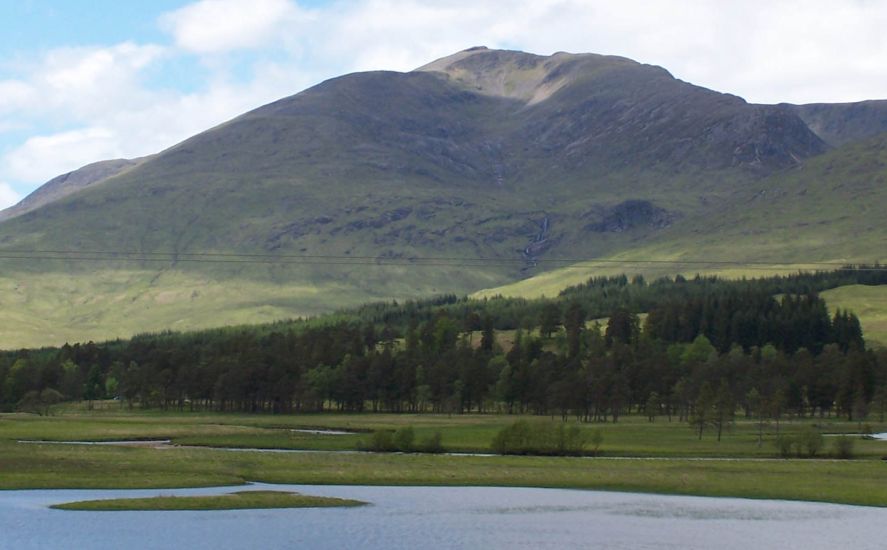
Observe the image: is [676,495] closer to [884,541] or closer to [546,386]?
[884,541]

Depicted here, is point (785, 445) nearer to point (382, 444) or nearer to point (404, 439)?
point (404, 439)

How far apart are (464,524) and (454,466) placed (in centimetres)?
2914

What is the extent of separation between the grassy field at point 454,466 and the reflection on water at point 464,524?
4384 mm

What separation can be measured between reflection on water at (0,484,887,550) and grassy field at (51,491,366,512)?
1.72m

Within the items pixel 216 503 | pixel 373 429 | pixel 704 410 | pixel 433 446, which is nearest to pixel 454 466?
pixel 433 446

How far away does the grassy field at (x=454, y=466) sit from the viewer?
98375 mm

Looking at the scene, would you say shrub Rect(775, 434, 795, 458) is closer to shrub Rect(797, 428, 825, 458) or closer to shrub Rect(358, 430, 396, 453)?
shrub Rect(797, 428, 825, 458)

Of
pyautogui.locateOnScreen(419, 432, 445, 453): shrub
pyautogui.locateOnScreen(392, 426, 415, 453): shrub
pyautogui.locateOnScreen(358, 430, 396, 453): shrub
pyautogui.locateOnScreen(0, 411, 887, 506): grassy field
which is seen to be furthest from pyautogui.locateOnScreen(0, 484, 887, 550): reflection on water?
pyautogui.locateOnScreen(358, 430, 396, 453): shrub

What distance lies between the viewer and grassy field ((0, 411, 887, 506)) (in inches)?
3873

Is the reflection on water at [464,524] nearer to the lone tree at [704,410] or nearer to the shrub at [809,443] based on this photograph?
the shrub at [809,443]

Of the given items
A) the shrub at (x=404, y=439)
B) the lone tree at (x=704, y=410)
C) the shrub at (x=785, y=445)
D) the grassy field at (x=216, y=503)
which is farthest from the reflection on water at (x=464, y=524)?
the lone tree at (x=704, y=410)

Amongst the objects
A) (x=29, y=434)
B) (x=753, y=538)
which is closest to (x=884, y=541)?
(x=753, y=538)

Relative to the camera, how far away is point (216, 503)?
86875 millimetres

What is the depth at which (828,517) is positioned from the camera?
86875 millimetres
